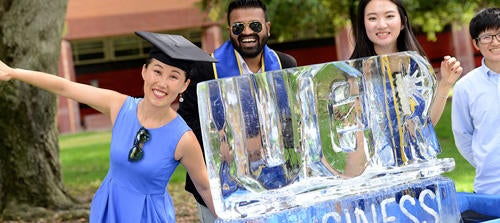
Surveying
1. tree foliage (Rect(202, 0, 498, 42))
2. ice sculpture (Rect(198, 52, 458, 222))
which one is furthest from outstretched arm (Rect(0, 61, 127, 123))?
tree foliage (Rect(202, 0, 498, 42))

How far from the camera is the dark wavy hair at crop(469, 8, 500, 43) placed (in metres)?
3.11

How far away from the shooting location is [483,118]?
3082 millimetres

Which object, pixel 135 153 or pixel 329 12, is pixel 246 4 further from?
pixel 329 12

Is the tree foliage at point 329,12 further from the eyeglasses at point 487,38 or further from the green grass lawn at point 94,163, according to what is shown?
the eyeglasses at point 487,38

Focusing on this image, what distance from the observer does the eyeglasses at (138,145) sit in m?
2.66

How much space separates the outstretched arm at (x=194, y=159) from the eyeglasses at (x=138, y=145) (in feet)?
0.40

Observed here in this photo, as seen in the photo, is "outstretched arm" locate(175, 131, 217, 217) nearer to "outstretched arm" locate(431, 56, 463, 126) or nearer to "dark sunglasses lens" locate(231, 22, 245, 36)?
"dark sunglasses lens" locate(231, 22, 245, 36)

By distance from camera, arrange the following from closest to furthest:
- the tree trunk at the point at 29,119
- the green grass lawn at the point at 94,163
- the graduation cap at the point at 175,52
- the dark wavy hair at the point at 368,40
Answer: the graduation cap at the point at 175,52 → the dark wavy hair at the point at 368,40 → the tree trunk at the point at 29,119 → the green grass lawn at the point at 94,163

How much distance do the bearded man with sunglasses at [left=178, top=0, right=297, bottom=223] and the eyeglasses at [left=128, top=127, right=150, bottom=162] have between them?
52 centimetres

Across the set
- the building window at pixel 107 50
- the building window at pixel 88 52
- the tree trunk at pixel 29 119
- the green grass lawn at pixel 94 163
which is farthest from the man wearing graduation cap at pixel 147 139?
the building window at pixel 88 52

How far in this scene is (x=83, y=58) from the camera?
24.9 m

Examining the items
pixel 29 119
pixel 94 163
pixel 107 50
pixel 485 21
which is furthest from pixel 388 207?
pixel 107 50

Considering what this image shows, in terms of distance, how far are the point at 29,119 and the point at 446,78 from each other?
4695 mm

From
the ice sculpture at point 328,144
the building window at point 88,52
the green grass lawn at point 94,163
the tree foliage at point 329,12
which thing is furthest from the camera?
the building window at point 88,52
